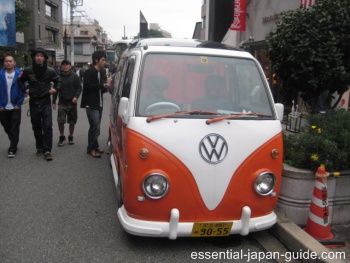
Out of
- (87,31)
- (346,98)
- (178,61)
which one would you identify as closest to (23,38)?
(346,98)

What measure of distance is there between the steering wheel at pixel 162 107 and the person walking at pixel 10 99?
3980 mm

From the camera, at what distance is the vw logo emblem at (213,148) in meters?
3.38

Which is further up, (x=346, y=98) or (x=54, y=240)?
(x=346, y=98)

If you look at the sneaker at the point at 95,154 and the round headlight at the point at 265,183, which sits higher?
the round headlight at the point at 265,183

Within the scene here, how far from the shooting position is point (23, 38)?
34.2 m

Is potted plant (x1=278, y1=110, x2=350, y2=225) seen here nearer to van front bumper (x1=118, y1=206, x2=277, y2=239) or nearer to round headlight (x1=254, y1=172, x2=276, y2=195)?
round headlight (x1=254, y1=172, x2=276, y2=195)

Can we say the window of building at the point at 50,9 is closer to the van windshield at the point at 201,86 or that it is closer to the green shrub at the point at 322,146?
the van windshield at the point at 201,86

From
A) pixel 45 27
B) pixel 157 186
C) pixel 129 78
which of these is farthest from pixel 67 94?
pixel 45 27

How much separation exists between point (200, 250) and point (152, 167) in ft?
3.36

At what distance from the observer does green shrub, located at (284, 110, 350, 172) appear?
400 cm

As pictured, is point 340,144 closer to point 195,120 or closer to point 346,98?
point 195,120

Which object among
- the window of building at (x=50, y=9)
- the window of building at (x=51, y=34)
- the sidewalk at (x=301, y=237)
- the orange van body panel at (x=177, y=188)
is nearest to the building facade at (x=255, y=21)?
the sidewalk at (x=301, y=237)

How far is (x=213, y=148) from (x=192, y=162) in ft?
0.82

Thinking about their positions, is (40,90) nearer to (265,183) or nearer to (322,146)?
(265,183)
